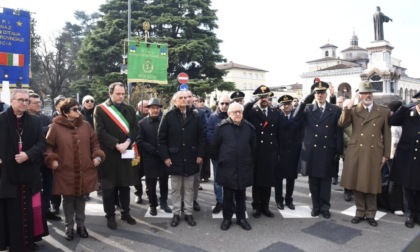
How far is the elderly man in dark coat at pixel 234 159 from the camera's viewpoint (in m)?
5.17

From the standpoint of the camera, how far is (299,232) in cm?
507

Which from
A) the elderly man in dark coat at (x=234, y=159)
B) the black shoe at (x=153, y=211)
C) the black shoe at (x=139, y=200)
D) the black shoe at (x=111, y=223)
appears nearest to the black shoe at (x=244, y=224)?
the elderly man in dark coat at (x=234, y=159)

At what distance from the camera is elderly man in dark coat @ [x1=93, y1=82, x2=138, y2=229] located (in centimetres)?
513

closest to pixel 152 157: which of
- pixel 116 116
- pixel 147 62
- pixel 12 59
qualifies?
pixel 116 116

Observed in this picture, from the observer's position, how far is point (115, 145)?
16.6ft

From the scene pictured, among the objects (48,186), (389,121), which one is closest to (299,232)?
(389,121)

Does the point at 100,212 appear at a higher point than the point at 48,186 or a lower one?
lower

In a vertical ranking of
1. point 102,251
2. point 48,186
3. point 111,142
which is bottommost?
point 102,251

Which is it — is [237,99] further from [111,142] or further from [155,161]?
[111,142]

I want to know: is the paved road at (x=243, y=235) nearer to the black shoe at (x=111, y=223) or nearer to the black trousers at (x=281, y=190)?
the black shoe at (x=111, y=223)

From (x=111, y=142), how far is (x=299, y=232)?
310 cm

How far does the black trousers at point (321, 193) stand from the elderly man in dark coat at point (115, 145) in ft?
9.99

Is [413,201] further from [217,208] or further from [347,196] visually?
[217,208]

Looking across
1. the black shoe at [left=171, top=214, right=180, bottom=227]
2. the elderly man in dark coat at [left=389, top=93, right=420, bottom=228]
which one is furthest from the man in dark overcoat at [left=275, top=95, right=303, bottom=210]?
the black shoe at [left=171, top=214, right=180, bottom=227]
